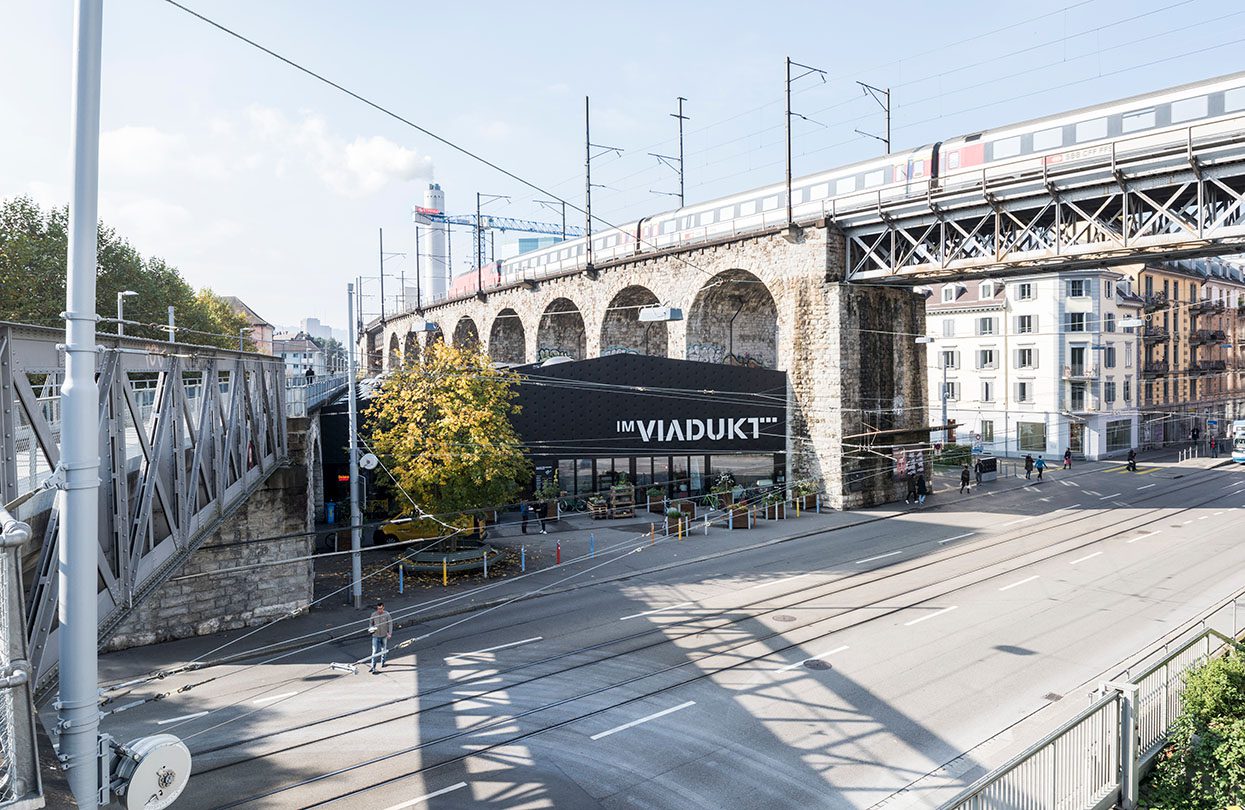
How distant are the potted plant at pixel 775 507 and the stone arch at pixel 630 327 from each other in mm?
13806

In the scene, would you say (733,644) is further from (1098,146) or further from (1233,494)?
(1233,494)

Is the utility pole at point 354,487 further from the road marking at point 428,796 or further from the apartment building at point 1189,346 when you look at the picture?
the apartment building at point 1189,346

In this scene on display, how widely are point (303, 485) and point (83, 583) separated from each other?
624 inches

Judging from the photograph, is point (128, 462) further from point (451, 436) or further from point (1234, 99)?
point (1234, 99)

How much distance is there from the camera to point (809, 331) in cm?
3391

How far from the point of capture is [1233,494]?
118 feet

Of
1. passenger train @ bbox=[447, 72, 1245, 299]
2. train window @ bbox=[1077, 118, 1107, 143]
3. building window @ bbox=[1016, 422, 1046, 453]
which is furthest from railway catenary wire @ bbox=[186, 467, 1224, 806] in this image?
building window @ bbox=[1016, 422, 1046, 453]

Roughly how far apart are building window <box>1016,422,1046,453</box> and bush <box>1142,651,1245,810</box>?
46.1m

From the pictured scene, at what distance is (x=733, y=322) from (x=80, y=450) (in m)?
38.2

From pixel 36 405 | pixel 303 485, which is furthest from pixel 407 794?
pixel 303 485

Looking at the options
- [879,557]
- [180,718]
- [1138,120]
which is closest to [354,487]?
[180,718]

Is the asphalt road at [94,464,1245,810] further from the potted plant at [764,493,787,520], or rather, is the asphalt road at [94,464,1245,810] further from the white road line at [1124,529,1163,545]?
the potted plant at [764,493,787,520]

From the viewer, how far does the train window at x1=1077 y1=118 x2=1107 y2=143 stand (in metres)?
25.9

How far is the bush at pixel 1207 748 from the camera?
32.3ft
